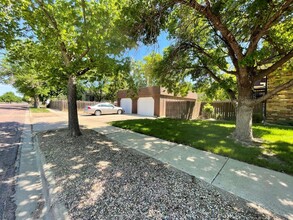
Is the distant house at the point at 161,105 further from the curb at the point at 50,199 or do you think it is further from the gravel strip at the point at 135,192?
the curb at the point at 50,199

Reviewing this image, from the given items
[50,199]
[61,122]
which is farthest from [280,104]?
[61,122]

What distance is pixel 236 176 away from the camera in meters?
3.45

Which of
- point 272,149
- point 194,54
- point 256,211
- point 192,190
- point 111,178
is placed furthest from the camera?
point 194,54

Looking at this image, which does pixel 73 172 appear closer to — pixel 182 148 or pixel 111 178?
pixel 111 178

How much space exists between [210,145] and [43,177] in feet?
15.4

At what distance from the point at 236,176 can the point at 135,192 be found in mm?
2150

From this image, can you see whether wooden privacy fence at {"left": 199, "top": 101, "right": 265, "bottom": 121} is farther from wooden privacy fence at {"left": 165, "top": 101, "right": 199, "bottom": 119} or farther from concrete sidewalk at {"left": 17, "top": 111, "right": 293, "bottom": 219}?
concrete sidewalk at {"left": 17, "top": 111, "right": 293, "bottom": 219}

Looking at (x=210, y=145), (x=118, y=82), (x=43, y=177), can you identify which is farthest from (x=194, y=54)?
(x=43, y=177)

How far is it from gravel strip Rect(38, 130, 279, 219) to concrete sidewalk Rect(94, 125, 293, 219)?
235 mm

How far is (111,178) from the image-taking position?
326cm

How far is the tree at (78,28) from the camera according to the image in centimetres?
504

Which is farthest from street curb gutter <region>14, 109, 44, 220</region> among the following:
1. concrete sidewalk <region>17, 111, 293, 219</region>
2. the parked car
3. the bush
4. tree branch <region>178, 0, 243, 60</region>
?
the bush

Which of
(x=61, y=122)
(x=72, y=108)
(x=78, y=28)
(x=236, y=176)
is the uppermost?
(x=78, y=28)

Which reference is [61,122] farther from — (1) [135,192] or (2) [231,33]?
(2) [231,33]
